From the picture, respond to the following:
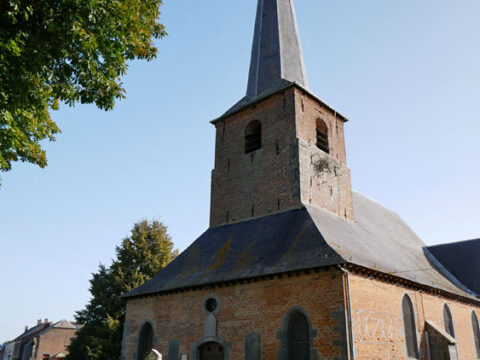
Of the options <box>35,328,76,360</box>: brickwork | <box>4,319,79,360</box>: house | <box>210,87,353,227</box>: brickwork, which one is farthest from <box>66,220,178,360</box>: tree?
<box>35,328,76,360</box>: brickwork

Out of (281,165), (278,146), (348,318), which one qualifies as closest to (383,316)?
(348,318)

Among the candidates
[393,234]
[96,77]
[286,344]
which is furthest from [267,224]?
[96,77]

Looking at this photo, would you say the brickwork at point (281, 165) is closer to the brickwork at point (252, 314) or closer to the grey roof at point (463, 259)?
the brickwork at point (252, 314)

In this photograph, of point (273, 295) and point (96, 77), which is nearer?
point (96, 77)

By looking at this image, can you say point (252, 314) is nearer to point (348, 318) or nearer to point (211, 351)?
point (211, 351)

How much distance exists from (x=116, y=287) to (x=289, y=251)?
596 inches

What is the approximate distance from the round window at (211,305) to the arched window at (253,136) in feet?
22.8

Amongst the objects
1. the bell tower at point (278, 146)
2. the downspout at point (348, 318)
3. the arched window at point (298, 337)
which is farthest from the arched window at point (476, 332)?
the arched window at point (298, 337)

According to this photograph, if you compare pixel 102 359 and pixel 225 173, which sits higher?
pixel 225 173

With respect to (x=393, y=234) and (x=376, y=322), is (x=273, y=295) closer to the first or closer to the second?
(x=376, y=322)

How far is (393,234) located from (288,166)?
24.8 ft

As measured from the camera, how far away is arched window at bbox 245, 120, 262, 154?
1828cm

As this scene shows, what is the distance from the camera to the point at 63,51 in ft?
23.5

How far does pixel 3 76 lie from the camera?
6809mm
